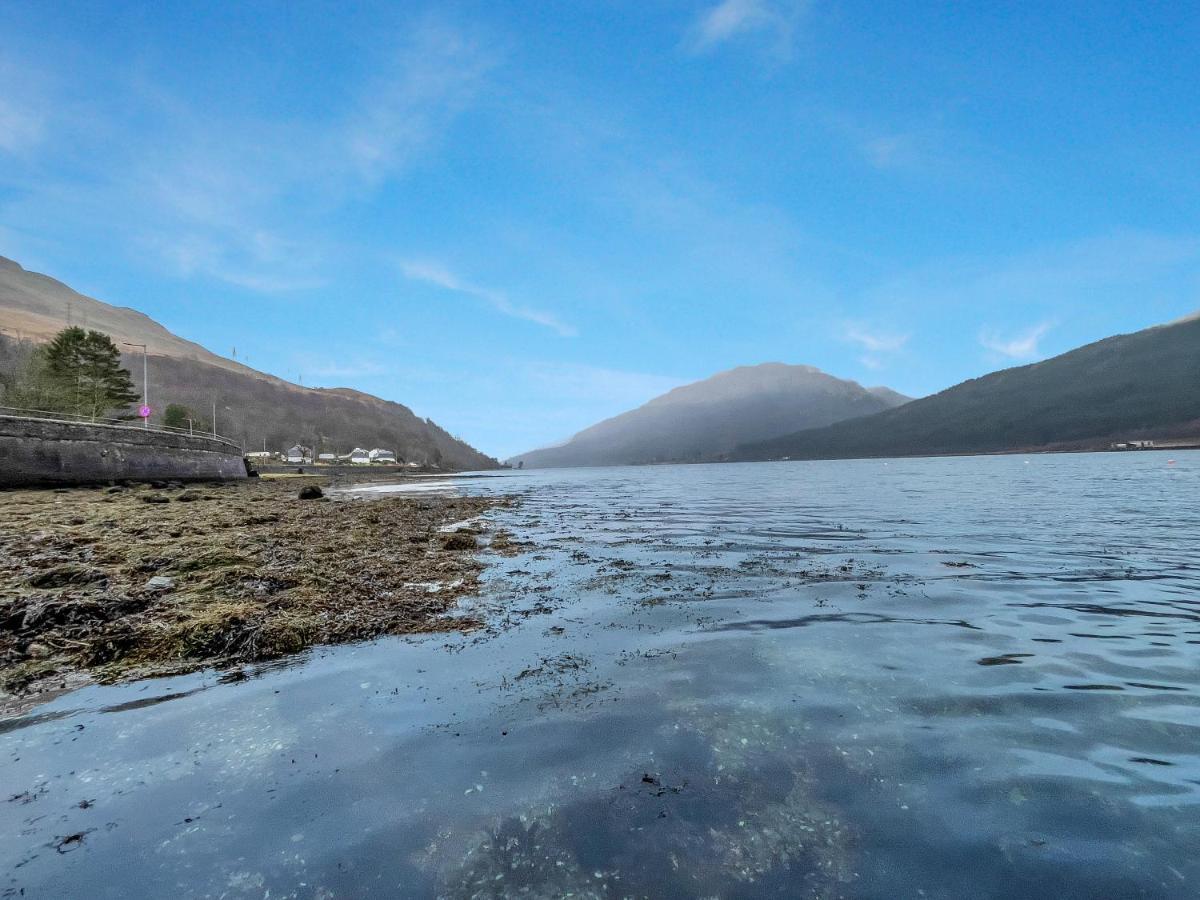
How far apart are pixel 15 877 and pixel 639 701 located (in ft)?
15.5

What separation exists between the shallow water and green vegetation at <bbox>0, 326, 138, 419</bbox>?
90.2m

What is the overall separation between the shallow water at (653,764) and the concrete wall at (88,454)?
44.6 meters

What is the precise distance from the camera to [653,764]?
15.3 feet

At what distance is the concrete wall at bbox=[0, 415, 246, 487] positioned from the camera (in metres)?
36.5

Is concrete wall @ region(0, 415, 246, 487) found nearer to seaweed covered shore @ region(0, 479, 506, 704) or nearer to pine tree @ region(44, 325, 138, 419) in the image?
seaweed covered shore @ region(0, 479, 506, 704)

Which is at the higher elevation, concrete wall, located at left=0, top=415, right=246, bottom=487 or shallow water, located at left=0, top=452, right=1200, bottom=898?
concrete wall, located at left=0, top=415, right=246, bottom=487

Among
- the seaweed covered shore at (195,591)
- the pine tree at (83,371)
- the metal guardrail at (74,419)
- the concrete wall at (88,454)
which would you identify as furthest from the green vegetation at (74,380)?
the seaweed covered shore at (195,591)

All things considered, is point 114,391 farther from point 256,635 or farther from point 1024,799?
point 1024,799

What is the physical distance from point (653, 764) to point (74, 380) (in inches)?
3964

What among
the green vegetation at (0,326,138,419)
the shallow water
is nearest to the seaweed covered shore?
the shallow water

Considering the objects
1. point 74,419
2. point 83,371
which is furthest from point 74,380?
point 74,419

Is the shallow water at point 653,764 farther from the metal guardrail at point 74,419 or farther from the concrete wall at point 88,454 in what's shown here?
the metal guardrail at point 74,419

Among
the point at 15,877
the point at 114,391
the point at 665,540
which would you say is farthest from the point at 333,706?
the point at 114,391

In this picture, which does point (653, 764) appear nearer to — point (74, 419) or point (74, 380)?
point (74, 419)
